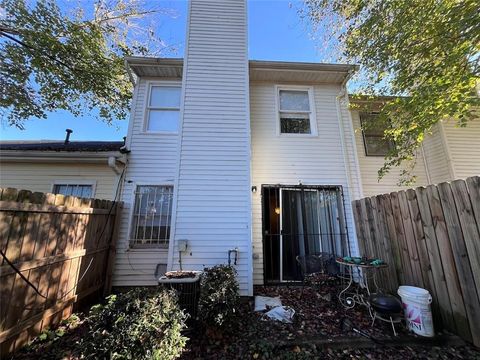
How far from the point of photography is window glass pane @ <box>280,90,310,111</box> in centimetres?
605

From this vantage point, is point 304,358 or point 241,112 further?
point 241,112

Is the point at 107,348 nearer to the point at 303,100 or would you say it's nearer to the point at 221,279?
the point at 221,279

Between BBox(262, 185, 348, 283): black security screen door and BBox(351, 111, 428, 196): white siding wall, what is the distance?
1.14m

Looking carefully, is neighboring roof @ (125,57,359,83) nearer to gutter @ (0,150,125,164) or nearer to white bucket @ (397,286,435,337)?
gutter @ (0,150,125,164)

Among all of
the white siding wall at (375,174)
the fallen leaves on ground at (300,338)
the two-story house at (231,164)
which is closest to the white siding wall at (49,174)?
the two-story house at (231,164)

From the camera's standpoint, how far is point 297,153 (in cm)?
565

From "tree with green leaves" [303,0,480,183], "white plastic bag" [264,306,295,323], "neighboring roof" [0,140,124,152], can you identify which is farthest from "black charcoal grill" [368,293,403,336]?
"neighboring roof" [0,140,124,152]

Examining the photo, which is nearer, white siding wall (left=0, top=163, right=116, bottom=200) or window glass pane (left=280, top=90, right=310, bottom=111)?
white siding wall (left=0, top=163, right=116, bottom=200)

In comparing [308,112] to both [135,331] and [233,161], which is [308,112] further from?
[135,331]

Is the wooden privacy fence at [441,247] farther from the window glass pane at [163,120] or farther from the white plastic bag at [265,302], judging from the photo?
the window glass pane at [163,120]

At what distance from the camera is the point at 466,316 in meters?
2.69

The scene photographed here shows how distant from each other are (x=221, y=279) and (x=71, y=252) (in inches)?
97.0

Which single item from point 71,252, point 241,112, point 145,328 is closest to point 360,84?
point 241,112

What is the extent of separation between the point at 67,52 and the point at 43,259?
7.62 metres
